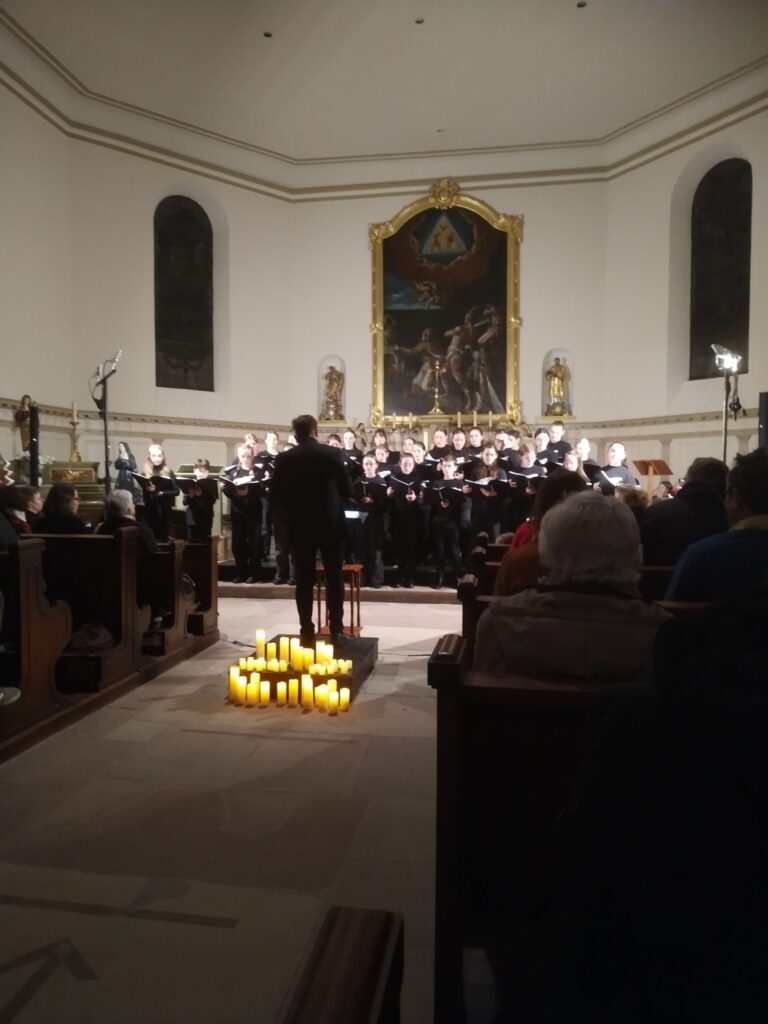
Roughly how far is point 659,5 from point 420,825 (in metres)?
12.5

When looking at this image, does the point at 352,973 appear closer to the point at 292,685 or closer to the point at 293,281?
the point at 292,685

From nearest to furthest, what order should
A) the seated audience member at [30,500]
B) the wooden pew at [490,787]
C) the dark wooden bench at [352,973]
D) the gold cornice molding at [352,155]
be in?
1. the dark wooden bench at [352,973]
2. the wooden pew at [490,787]
3. the seated audience member at [30,500]
4. the gold cornice molding at [352,155]

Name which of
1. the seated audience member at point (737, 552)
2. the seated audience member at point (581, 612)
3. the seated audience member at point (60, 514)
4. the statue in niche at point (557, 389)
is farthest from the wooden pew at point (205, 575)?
the statue in niche at point (557, 389)

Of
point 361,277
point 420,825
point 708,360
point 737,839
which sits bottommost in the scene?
point 420,825

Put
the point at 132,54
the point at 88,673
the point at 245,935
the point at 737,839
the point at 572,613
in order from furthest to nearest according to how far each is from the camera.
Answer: the point at 132,54 < the point at 88,673 < the point at 245,935 < the point at 572,613 < the point at 737,839

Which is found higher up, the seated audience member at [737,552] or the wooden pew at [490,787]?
the seated audience member at [737,552]

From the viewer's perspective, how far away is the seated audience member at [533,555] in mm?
3279

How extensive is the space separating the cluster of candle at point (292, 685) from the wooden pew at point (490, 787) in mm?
2771

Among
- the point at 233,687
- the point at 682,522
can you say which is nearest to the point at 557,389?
the point at 682,522

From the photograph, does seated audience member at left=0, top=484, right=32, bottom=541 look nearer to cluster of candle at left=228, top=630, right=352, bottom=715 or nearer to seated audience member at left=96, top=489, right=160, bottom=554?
seated audience member at left=96, top=489, right=160, bottom=554

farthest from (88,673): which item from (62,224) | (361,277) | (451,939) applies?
(361,277)

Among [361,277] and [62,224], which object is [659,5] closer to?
[361,277]

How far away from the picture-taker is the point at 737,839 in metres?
0.88

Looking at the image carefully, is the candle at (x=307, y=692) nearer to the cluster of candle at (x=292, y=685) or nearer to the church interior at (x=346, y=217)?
the cluster of candle at (x=292, y=685)
